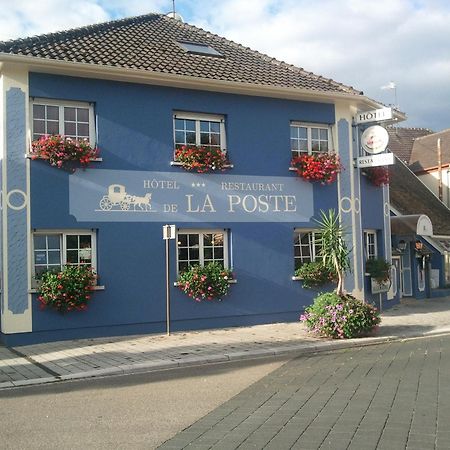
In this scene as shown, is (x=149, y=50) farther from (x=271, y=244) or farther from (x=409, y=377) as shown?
(x=409, y=377)

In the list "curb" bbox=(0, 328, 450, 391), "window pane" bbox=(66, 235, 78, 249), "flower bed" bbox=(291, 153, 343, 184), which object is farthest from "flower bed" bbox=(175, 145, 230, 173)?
"curb" bbox=(0, 328, 450, 391)

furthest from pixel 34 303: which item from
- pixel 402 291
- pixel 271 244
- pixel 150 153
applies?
pixel 402 291

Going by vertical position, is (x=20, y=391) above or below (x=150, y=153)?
below

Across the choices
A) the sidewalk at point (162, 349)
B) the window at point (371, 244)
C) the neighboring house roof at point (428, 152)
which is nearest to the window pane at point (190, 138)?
the sidewalk at point (162, 349)

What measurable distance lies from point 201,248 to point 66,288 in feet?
11.9

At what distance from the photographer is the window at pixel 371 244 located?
59.4 ft

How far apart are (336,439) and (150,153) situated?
9.85 metres

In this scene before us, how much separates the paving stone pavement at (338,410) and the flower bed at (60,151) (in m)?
6.63

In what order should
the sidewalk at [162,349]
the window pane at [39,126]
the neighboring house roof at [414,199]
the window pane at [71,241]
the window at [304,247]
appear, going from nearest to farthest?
the sidewalk at [162,349]
the window pane at [39,126]
the window pane at [71,241]
the window at [304,247]
the neighboring house roof at [414,199]

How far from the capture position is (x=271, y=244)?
15.5 metres

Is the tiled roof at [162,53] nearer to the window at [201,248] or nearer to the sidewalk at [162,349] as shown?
the window at [201,248]

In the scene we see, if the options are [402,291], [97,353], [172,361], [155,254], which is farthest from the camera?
[402,291]

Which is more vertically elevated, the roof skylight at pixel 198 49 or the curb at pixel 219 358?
the roof skylight at pixel 198 49

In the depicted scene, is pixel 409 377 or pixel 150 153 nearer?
Answer: pixel 409 377
